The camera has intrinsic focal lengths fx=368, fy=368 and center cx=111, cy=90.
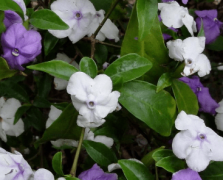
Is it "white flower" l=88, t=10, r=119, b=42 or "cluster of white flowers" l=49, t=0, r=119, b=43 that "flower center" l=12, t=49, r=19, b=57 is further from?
"white flower" l=88, t=10, r=119, b=42

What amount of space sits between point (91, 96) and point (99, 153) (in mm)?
242

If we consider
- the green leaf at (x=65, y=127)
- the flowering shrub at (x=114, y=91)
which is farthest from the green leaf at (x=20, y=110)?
the green leaf at (x=65, y=127)

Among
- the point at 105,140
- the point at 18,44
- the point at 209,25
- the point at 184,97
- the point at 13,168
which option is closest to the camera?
the point at 13,168

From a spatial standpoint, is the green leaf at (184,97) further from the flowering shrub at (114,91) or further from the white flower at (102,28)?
the white flower at (102,28)

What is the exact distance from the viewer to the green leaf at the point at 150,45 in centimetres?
96

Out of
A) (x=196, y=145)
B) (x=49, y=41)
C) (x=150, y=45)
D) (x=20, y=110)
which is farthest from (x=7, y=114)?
(x=196, y=145)

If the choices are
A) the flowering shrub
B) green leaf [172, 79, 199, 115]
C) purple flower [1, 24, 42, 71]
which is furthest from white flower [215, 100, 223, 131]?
purple flower [1, 24, 42, 71]

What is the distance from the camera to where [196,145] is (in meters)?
0.87

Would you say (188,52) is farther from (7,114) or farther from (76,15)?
(7,114)

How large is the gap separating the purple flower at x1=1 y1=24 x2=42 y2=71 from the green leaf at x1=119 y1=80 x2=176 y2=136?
0.81 ft

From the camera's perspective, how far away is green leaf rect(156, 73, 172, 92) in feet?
3.11

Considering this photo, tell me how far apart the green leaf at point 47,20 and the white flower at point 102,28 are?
9.0 inches

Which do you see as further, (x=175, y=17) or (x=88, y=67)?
(x=175, y=17)

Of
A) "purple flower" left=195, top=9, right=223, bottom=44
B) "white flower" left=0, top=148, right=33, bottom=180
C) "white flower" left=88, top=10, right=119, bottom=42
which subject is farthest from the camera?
"purple flower" left=195, top=9, right=223, bottom=44
